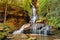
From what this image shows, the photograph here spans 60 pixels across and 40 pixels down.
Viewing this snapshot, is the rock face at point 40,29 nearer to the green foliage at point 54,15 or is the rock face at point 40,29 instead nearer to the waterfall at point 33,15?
the green foliage at point 54,15

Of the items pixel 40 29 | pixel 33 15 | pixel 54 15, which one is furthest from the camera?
pixel 33 15

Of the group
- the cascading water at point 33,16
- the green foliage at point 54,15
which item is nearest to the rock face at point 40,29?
the green foliage at point 54,15

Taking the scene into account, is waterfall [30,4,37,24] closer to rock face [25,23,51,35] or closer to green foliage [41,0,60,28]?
green foliage [41,0,60,28]

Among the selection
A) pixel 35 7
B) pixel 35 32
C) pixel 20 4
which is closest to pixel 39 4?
pixel 35 7

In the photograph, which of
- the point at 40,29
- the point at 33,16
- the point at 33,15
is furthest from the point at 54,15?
the point at 33,15

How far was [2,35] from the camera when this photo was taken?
45.9 ft

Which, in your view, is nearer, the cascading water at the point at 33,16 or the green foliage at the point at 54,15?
the green foliage at the point at 54,15

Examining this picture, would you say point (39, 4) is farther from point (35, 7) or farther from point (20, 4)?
point (20, 4)

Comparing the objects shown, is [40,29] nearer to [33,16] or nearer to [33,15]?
[33,16]

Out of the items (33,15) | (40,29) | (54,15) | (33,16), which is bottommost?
(40,29)

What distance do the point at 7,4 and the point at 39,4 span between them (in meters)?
4.51

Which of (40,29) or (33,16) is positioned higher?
(33,16)

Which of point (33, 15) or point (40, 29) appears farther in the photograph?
point (33, 15)

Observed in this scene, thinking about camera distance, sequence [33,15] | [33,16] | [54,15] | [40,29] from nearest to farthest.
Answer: [40,29]
[54,15]
[33,16]
[33,15]
